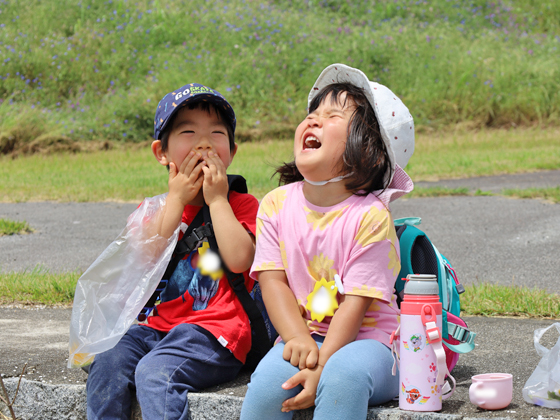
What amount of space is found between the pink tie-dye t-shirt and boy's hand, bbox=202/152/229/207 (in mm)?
234

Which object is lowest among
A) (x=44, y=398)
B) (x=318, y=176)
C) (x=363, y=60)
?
(x=44, y=398)

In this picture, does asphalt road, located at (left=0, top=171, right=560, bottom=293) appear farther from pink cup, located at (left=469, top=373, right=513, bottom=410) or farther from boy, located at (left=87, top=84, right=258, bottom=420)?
boy, located at (left=87, top=84, right=258, bottom=420)

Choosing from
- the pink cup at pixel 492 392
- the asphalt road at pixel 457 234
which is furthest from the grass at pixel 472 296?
the pink cup at pixel 492 392

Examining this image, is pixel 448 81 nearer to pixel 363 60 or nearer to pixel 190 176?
pixel 363 60

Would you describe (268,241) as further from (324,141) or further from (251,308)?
(324,141)

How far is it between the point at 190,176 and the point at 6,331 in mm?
1477

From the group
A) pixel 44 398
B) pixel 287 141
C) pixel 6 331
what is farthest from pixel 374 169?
pixel 287 141

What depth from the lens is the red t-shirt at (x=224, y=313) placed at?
2.22m

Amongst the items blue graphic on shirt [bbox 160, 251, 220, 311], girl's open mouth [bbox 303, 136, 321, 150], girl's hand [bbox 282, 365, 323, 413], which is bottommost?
girl's hand [bbox 282, 365, 323, 413]

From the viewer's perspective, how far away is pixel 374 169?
2156mm

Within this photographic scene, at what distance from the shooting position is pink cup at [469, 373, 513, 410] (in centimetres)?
191

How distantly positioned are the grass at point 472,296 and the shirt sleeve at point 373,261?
1620mm

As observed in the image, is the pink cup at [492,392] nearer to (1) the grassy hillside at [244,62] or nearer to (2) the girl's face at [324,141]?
(2) the girl's face at [324,141]

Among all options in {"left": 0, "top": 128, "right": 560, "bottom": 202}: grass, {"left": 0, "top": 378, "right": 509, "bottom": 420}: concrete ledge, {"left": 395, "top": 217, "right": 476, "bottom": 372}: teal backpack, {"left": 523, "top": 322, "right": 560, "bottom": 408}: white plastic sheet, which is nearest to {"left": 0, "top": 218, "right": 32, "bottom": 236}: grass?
{"left": 0, "top": 128, "right": 560, "bottom": 202}: grass
